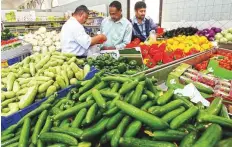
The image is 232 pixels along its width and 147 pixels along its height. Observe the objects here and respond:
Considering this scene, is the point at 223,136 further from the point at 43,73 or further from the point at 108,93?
the point at 43,73

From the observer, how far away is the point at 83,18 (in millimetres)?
4102

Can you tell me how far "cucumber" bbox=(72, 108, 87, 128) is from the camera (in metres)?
1.54

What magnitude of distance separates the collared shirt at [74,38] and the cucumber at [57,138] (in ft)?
8.53

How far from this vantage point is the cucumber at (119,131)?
1.35 m

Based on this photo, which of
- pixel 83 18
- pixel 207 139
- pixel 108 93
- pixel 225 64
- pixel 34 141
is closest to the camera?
pixel 207 139

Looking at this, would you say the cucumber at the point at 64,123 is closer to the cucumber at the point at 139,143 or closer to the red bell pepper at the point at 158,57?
the cucumber at the point at 139,143

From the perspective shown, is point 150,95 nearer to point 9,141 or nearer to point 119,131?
point 119,131

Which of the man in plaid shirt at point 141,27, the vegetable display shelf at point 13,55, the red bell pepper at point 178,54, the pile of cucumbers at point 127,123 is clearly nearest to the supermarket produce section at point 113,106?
the pile of cucumbers at point 127,123

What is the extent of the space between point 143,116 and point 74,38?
2.86m

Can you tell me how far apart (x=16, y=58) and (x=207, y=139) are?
4552mm

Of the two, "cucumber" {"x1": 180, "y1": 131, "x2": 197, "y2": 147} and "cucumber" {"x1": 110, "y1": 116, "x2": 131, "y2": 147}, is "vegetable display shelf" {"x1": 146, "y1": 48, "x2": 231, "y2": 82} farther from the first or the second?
"cucumber" {"x1": 180, "y1": 131, "x2": 197, "y2": 147}

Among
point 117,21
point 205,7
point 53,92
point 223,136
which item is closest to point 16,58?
point 117,21

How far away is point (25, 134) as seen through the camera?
1631mm

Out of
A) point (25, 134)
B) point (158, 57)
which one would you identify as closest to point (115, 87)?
point (25, 134)
